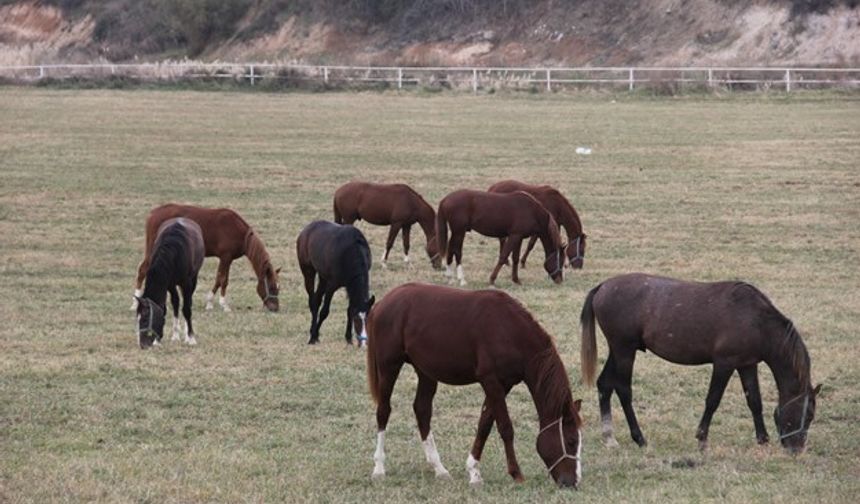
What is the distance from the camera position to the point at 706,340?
32.1ft

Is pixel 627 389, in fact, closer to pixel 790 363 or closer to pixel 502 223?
pixel 790 363

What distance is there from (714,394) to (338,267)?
4916 millimetres

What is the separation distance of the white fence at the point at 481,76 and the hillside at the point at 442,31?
20.5 ft

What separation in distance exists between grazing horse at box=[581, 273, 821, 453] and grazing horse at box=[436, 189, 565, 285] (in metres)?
7.39

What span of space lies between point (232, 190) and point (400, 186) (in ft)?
28.6

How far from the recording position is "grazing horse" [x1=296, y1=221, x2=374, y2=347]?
1362 cm

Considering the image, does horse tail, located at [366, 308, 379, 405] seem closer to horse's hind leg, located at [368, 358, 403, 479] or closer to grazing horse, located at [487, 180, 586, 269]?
horse's hind leg, located at [368, 358, 403, 479]

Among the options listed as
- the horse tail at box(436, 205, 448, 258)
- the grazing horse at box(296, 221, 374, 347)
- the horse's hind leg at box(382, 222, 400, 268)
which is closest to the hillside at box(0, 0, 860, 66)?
the horse's hind leg at box(382, 222, 400, 268)

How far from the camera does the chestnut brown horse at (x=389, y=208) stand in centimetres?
1880

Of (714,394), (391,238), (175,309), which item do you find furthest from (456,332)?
(391,238)

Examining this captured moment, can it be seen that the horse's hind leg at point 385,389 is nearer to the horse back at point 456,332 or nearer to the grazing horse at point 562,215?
the horse back at point 456,332

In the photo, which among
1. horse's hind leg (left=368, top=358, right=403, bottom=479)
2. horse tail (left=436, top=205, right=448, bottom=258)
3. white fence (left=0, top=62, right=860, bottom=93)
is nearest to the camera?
horse's hind leg (left=368, top=358, right=403, bottom=479)

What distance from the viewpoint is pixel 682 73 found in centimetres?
5400

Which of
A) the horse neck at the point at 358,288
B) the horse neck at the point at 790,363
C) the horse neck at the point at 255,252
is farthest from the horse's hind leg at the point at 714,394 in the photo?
the horse neck at the point at 255,252
